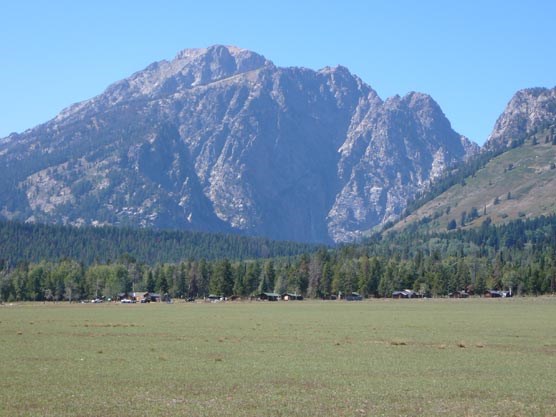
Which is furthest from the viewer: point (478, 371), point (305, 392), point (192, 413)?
point (478, 371)

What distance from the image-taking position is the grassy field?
32156mm

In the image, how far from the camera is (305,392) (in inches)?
1404

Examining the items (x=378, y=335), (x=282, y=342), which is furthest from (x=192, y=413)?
(x=378, y=335)

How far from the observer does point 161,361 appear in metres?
46.4

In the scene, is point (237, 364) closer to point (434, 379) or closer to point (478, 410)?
point (434, 379)

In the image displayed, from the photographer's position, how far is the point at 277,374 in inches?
1618

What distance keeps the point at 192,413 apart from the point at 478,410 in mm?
11921

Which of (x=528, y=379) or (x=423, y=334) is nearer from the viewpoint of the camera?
(x=528, y=379)

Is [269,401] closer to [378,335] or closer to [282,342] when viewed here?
[282,342]

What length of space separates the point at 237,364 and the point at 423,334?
1114 inches

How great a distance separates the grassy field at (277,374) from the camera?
32156 millimetres

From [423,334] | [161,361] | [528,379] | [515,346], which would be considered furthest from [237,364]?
[423,334]

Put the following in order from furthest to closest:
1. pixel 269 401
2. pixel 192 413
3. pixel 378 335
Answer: pixel 378 335 < pixel 269 401 < pixel 192 413

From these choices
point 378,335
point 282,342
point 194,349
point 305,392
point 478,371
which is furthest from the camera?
point 378,335
